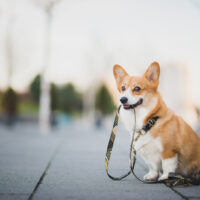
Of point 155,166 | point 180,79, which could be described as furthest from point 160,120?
point 180,79

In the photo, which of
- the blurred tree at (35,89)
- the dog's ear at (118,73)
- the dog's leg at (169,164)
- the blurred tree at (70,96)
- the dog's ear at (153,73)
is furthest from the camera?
the blurred tree at (70,96)

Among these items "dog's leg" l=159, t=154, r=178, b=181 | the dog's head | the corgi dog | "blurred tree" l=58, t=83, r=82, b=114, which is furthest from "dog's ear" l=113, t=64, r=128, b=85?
"blurred tree" l=58, t=83, r=82, b=114

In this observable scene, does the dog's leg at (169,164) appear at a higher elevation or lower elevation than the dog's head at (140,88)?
lower

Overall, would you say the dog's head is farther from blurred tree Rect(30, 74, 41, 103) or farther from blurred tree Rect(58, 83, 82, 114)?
blurred tree Rect(58, 83, 82, 114)

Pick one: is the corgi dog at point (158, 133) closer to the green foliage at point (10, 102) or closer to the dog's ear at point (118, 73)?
the dog's ear at point (118, 73)

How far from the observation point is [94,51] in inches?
1188

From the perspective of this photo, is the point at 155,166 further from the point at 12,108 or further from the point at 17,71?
the point at 17,71

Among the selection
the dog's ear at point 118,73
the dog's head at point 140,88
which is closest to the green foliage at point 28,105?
the dog's ear at point 118,73

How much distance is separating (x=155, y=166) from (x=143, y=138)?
49 centimetres

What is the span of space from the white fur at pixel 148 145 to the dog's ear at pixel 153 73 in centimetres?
30

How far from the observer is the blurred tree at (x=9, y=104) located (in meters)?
19.1

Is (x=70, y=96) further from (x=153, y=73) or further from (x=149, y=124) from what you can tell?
(x=149, y=124)

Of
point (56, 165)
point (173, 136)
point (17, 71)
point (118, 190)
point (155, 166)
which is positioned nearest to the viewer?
point (118, 190)

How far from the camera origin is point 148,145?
3564mm
